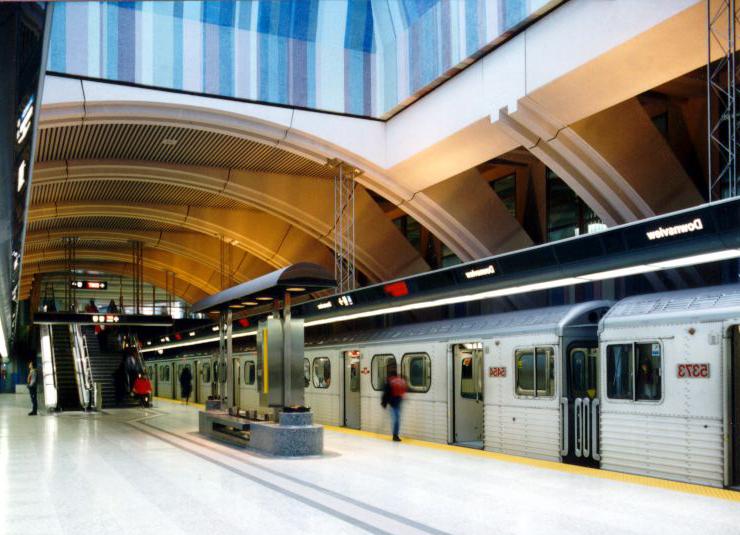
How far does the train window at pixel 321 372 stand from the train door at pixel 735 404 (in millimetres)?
11629

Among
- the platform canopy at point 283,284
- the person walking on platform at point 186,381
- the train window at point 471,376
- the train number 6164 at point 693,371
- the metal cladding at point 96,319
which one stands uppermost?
the platform canopy at point 283,284

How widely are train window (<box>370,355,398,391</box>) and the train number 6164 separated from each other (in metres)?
7.52

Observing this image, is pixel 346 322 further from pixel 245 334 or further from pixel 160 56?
pixel 160 56

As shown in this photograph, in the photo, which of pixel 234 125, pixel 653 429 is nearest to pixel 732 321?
pixel 653 429

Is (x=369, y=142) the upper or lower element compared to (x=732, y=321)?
upper

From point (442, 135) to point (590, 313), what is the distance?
4.45 metres

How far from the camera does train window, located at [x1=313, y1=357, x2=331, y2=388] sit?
62.9 ft

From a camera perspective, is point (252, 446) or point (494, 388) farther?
point (252, 446)

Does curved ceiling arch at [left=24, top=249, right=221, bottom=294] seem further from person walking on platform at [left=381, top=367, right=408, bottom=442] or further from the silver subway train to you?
person walking on platform at [left=381, top=367, right=408, bottom=442]

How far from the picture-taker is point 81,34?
515 inches

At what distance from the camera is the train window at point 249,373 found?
80.9 ft

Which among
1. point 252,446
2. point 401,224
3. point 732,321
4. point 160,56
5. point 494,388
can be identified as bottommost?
point 252,446

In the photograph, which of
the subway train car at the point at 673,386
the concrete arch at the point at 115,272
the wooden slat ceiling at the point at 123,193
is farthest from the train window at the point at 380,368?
the concrete arch at the point at 115,272

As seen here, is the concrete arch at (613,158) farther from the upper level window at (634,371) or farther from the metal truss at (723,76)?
the upper level window at (634,371)
